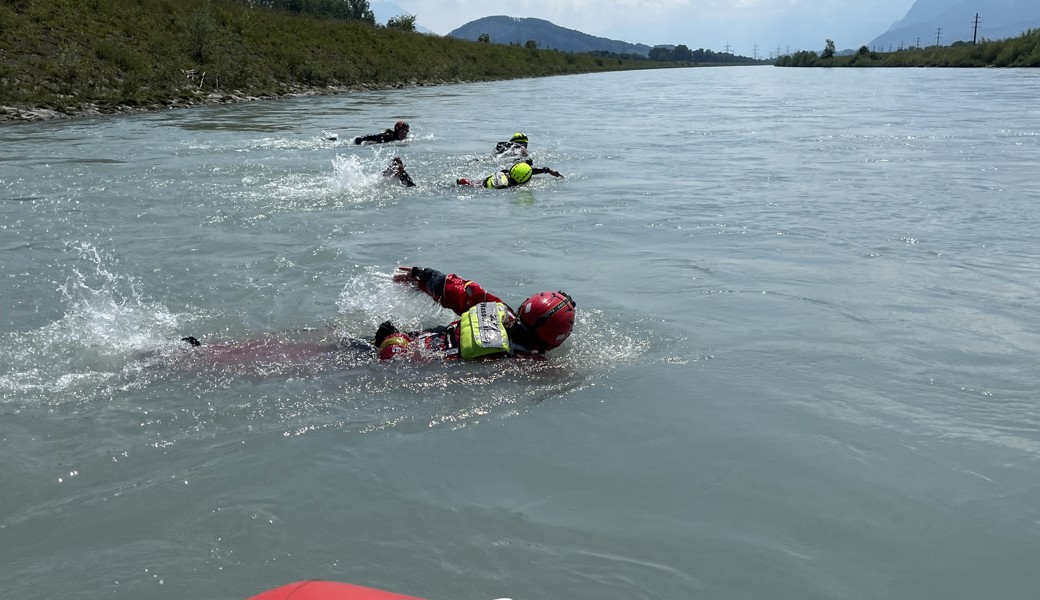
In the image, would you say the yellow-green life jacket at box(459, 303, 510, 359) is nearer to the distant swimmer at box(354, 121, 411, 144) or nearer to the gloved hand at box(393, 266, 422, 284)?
the gloved hand at box(393, 266, 422, 284)

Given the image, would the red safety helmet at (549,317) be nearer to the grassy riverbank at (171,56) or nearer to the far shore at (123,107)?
the far shore at (123,107)

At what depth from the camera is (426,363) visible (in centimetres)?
639

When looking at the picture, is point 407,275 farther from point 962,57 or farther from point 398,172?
point 962,57

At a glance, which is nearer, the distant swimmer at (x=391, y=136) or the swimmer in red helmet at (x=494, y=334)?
the swimmer in red helmet at (x=494, y=334)

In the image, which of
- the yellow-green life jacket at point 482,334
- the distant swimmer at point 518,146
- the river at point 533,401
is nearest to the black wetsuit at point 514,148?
the distant swimmer at point 518,146

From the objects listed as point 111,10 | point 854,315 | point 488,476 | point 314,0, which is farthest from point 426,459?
point 314,0

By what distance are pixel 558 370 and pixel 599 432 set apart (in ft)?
3.79

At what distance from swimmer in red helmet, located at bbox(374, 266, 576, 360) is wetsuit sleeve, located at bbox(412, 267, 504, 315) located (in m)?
0.21

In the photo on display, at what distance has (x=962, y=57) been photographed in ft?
230

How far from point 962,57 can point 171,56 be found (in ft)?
222

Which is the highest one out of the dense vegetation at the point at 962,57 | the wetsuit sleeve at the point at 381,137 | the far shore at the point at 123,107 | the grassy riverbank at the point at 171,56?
the dense vegetation at the point at 962,57

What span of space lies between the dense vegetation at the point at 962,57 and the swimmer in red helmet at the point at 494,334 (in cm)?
6588

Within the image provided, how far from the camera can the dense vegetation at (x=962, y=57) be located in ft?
195

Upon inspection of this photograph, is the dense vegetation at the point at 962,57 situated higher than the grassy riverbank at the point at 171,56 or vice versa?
the dense vegetation at the point at 962,57
